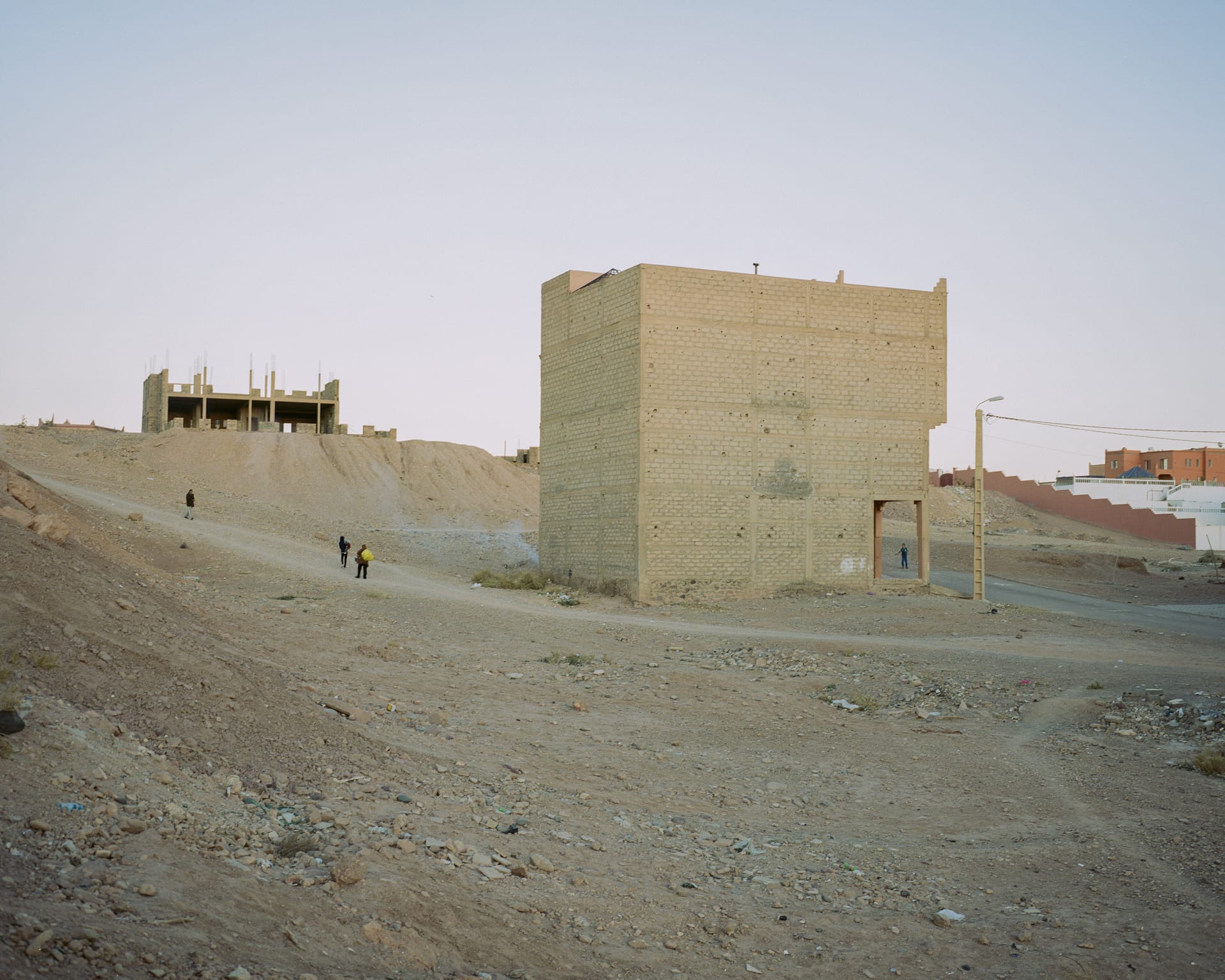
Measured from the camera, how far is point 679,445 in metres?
28.4

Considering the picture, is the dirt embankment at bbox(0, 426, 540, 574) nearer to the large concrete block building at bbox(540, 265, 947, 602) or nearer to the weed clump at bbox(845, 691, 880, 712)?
the large concrete block building at bbox(540, 265, 947, 602)

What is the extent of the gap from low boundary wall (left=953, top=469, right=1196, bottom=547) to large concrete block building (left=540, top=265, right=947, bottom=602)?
46.2m

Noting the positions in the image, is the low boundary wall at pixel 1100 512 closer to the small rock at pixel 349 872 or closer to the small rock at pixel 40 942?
the small rock at pixel 349 872

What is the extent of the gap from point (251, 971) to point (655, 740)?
8.13 meters

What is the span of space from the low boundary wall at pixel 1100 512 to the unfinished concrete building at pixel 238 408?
162 ft

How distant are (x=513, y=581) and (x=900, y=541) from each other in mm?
27927

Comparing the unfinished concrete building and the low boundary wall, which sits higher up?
the unfinished concrete building

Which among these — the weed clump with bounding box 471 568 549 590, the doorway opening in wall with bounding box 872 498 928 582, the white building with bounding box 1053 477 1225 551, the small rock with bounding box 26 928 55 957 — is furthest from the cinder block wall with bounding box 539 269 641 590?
the white building with bounding box 1053 477 1225 551

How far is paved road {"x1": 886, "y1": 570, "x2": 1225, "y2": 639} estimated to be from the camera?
26406 millimetres

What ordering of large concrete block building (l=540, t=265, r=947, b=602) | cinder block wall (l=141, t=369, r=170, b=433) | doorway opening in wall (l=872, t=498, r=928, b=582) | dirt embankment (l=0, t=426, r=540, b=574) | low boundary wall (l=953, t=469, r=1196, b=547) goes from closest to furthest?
1. large concrete block building (l=540, t=265, r=947, b=602)
2. doorway opening in wall (l=872, t=498, r=928, b=582)
3. dirt embankment (l=0, t=426, r=540, b=574)
4. cinder block wall (l=141, t=369, r=170, b=433)
5. low boundary wall (l=953, t=469, r=1196, b=547)

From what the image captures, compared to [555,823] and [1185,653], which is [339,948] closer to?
[555,823]

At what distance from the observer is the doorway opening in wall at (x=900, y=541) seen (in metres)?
32.1

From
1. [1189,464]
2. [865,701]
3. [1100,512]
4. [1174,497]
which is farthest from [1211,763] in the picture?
[1189,464]

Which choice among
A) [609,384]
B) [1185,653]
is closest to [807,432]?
[609,384]
